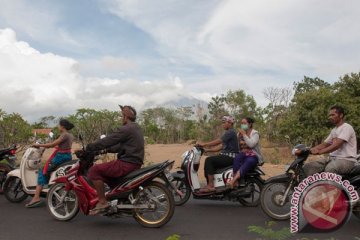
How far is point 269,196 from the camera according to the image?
619cm

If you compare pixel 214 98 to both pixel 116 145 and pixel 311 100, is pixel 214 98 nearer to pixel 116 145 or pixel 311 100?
pixel 311 100

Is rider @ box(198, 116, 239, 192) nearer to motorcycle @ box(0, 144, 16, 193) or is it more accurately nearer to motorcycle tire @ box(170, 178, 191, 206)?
motorcycle tire @ box(170, 178, 191, 206)

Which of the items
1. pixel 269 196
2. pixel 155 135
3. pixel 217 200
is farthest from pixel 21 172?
pixel 155 135

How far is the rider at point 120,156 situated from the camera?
18.4 feet

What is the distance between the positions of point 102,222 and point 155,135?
167ft

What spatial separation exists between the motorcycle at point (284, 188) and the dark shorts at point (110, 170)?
2133mm

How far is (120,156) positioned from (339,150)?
10.2 feet

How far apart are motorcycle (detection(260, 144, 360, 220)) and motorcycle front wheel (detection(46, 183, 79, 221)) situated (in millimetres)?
2858

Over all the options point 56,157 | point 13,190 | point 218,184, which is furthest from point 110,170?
point 13,190

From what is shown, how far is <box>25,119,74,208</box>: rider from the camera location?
705 centimetres

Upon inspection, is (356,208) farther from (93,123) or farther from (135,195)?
(93,123)

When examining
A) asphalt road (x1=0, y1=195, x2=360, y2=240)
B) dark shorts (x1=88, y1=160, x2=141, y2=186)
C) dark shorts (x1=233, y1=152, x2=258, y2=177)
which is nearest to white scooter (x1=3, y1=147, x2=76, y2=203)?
asphalt road (x1=0, y1=195, x2=360, y2=240)

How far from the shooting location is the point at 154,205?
18.6 ft

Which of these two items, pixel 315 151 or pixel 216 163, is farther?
pixel 216 163
